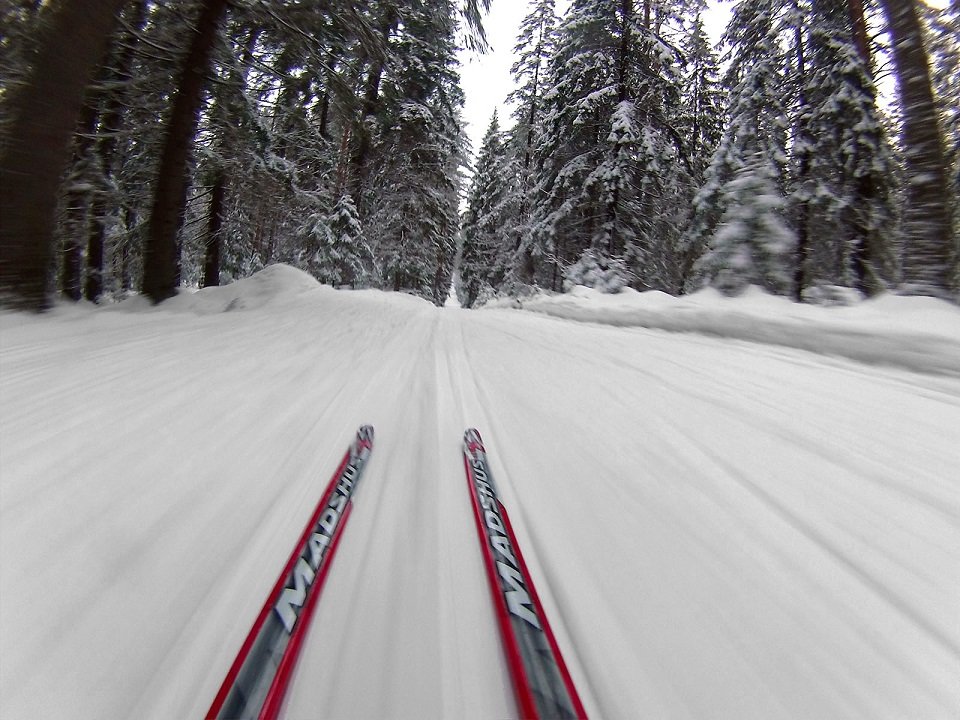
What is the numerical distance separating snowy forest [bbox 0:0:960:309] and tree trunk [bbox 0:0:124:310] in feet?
0.05

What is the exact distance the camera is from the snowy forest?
4.32m

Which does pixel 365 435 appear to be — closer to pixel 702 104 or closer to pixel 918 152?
pixel 918 152

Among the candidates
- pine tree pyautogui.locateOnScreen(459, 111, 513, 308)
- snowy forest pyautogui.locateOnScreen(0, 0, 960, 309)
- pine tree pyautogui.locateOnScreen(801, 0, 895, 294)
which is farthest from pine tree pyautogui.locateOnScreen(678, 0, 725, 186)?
pine tree pyautogui.locateOnScreen(459, 111, 513, 308)

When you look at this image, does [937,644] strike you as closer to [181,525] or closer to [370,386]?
[181,525]

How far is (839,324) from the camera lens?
3215 mm

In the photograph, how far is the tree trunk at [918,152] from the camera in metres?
4.43

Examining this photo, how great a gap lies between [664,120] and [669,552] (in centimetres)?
1386

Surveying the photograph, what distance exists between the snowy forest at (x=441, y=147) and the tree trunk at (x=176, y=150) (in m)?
0.03

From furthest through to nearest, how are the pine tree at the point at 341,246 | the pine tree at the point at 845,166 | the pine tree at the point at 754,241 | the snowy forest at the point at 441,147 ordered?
the pine tree at the point at 341,246 → the pine tree at the point at 845,166 → the pine tree at the point at 754,241 → the snowy forest at the point at 441,147

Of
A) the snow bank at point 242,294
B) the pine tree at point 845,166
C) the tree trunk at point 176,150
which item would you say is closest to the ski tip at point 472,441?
the snow bank at point 242,294

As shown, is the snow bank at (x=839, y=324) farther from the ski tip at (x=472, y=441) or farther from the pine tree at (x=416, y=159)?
the pine tree at (x=416, y=159)

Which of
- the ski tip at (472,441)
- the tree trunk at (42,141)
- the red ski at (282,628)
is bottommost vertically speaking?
the red ski at (282,628)

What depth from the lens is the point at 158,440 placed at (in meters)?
1.84

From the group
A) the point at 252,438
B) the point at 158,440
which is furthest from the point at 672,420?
the point at 158,440
